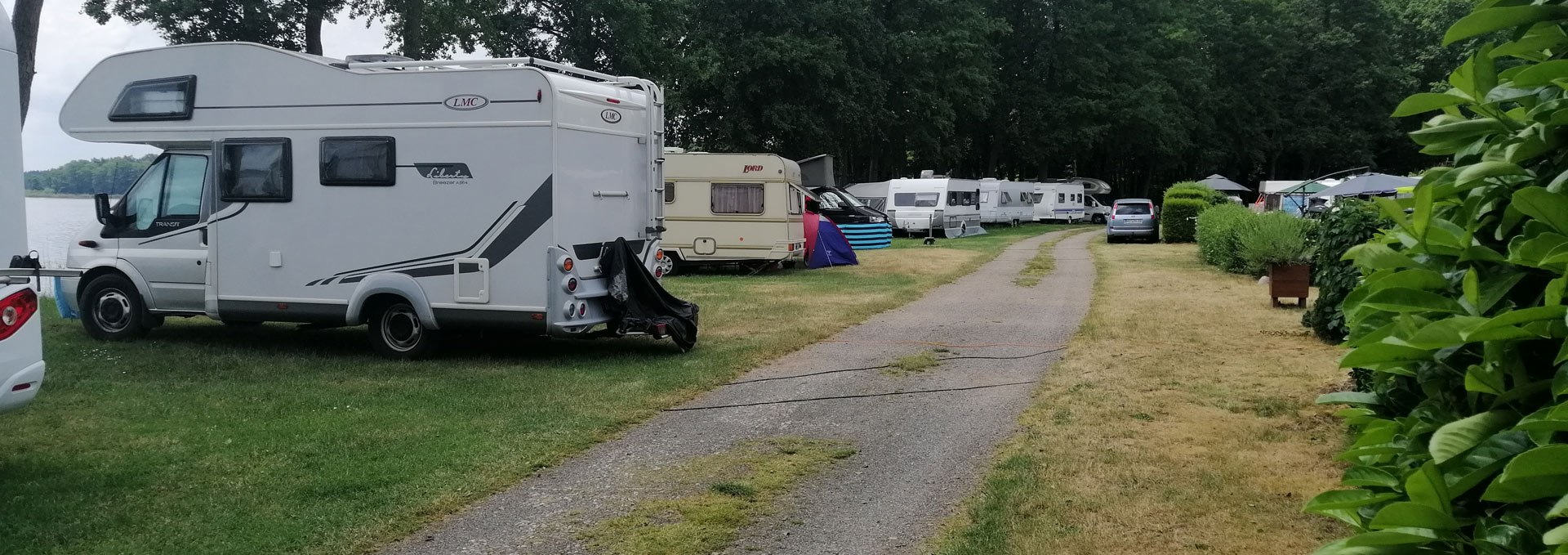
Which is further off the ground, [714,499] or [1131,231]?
[1131,231]

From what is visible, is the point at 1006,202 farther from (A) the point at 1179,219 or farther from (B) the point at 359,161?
(B) the point at 359,161

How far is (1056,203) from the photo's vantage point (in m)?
49.4

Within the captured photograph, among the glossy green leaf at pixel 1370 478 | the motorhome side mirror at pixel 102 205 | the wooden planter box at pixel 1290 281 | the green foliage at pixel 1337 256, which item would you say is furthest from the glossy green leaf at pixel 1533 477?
the wooden planter box at pixel 1290 281

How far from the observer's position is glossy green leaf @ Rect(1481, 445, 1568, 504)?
4.91 feet

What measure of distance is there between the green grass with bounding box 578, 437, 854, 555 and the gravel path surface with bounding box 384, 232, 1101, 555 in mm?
100

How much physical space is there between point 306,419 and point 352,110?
3.28 metres

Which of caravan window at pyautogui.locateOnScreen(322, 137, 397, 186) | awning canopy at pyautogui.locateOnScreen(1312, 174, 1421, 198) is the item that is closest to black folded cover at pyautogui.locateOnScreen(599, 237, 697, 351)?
caravan window at pyautogui.locateOnScreen(322, 137, 397, 186)

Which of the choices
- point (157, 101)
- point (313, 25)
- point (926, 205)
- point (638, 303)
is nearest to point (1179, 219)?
point (926, 205)

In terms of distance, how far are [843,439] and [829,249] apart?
14.7m

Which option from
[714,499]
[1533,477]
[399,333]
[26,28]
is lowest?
[714,499]

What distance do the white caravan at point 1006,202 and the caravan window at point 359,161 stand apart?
32736 millimetres

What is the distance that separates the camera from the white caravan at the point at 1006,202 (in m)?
41.7

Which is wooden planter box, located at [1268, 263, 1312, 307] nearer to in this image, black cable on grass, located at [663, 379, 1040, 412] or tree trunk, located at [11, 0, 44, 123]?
black cable on grass, located at [663, 379, 1040, 412]

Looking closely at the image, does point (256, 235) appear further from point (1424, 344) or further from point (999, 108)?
point (999, 108)
